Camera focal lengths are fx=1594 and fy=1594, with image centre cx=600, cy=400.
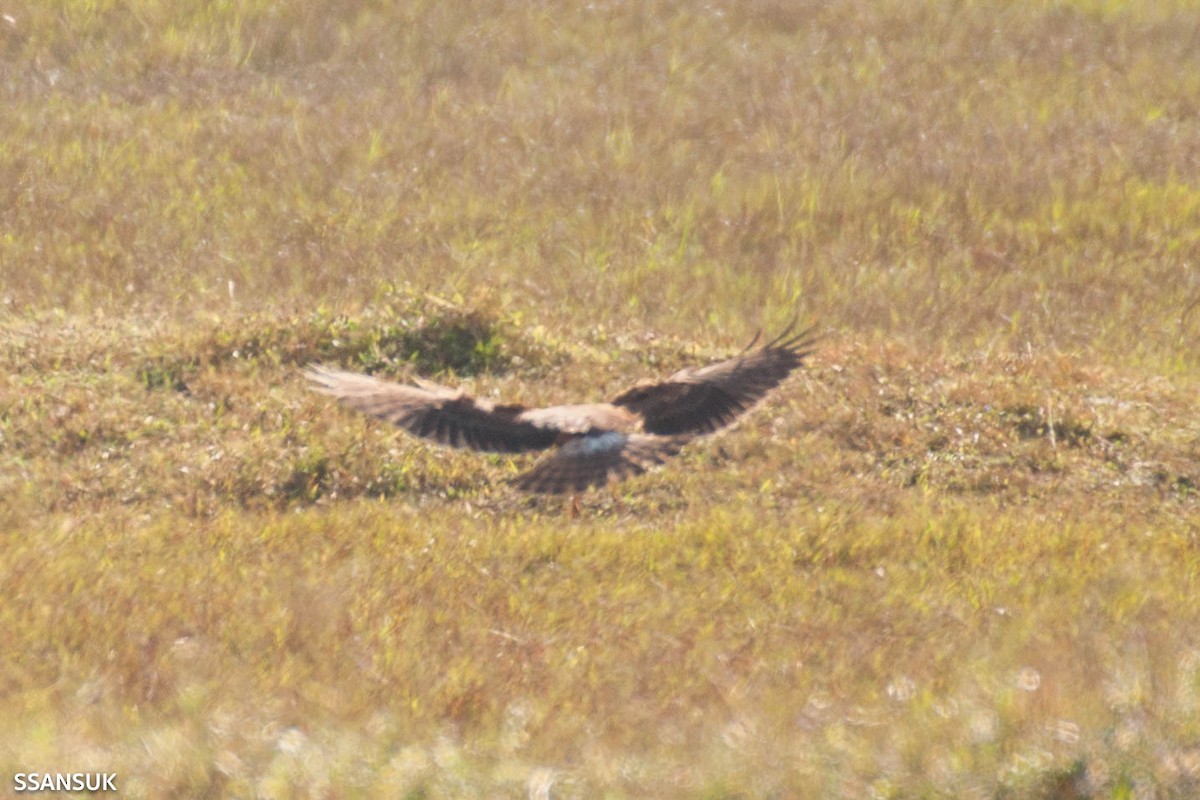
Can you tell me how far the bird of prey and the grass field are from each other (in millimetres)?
560

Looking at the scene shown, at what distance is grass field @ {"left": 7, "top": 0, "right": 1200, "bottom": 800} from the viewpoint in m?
4.96

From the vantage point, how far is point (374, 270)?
39.5ft

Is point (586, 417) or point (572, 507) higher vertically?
point (586, 417)

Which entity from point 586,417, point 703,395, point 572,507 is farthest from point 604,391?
point 586,417

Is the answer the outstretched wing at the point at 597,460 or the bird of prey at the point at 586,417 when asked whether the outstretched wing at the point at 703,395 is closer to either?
the bird of prey at the point at 586,417

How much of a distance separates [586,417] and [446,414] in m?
0.61

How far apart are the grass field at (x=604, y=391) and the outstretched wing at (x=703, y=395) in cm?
65

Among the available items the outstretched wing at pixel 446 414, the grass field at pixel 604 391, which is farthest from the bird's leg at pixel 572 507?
the outstretched wing at pixel 446 414

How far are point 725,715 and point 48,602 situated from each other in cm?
258

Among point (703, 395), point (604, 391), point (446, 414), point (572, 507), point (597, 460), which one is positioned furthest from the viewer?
point (604, 391)

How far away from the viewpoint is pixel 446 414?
6.95 meters

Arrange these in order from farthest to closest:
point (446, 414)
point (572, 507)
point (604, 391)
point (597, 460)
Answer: point (604, 391), point (572, 507), point (446, 414), point (597, 460)

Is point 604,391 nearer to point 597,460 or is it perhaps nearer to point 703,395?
point 703,395

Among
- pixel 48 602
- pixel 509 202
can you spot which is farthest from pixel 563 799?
pixel 509 202
